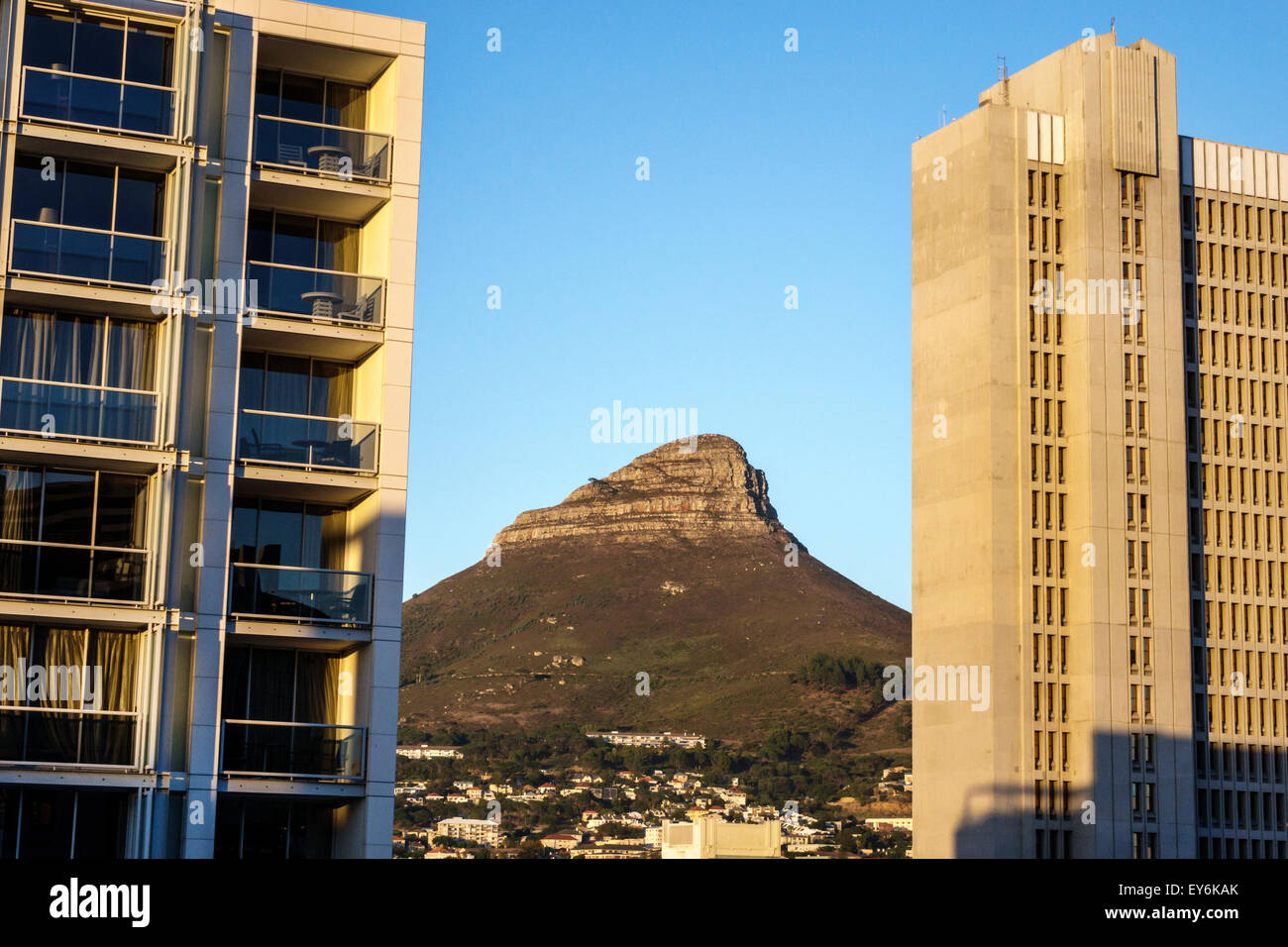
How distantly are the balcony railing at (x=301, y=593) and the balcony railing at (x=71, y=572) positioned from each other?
2265 millimetres

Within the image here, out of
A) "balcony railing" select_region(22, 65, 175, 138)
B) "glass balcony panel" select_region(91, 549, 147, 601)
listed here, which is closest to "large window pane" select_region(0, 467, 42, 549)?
"glass balcony panel" select_region(91, 549, 147, 601)

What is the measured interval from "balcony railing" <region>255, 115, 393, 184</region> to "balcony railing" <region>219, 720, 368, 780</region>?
1267 centimetres

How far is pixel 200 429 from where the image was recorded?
37250 mm

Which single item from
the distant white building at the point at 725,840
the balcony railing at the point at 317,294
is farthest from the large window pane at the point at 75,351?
the distant white building at the point at 725,840

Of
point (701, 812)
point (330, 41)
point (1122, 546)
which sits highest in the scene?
point (330, 41)

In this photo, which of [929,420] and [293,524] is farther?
[929,420]

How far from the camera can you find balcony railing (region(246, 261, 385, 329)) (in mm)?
38656

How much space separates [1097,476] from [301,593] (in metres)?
52.0

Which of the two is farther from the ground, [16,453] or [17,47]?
[17,47]

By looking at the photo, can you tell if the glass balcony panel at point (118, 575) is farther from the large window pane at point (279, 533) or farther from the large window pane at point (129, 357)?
the large window pane at point (129, 357)

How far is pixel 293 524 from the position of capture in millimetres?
39250

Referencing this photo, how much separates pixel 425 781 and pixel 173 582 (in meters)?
125
